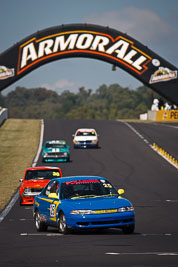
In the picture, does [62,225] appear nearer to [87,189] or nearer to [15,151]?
[87,189]

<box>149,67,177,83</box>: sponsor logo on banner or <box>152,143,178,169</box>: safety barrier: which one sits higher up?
<box>149,67,177,83</box>: sponsor logo on banner

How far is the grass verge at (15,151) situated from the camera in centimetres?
3234

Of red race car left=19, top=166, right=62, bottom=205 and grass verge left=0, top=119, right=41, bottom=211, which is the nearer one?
red race car left=19, top=166, right=62, bottom=205

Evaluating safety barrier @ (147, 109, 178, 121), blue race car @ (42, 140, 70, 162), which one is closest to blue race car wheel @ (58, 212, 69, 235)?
blue race car @ (42, 140, 70, 162)

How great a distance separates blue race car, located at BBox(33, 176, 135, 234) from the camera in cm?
1391

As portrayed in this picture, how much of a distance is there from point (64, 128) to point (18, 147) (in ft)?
45.0

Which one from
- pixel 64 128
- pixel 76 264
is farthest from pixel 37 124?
pixel 76 264

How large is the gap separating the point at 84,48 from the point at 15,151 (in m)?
10.4

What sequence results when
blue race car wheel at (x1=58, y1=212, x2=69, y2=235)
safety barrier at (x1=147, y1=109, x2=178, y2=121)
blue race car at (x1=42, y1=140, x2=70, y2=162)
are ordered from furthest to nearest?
safety barrier at (x1=147, y1=109, x2=178, y2=121), blue race car at (x1=42, y1=140, x2=70, y2=162), blue race car wheel at (x1=58, y1=212, x2=69, y2=235)

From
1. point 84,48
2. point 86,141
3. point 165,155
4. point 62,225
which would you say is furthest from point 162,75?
point 62,225

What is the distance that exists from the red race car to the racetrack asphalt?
0.42 metres

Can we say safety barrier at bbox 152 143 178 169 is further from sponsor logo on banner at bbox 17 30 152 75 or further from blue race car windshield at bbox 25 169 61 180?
blue race car windshield at bbox 25 169 61 180

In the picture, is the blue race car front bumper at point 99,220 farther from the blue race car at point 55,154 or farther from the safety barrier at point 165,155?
the blue race car at point 55,154

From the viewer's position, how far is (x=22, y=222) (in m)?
18.4
